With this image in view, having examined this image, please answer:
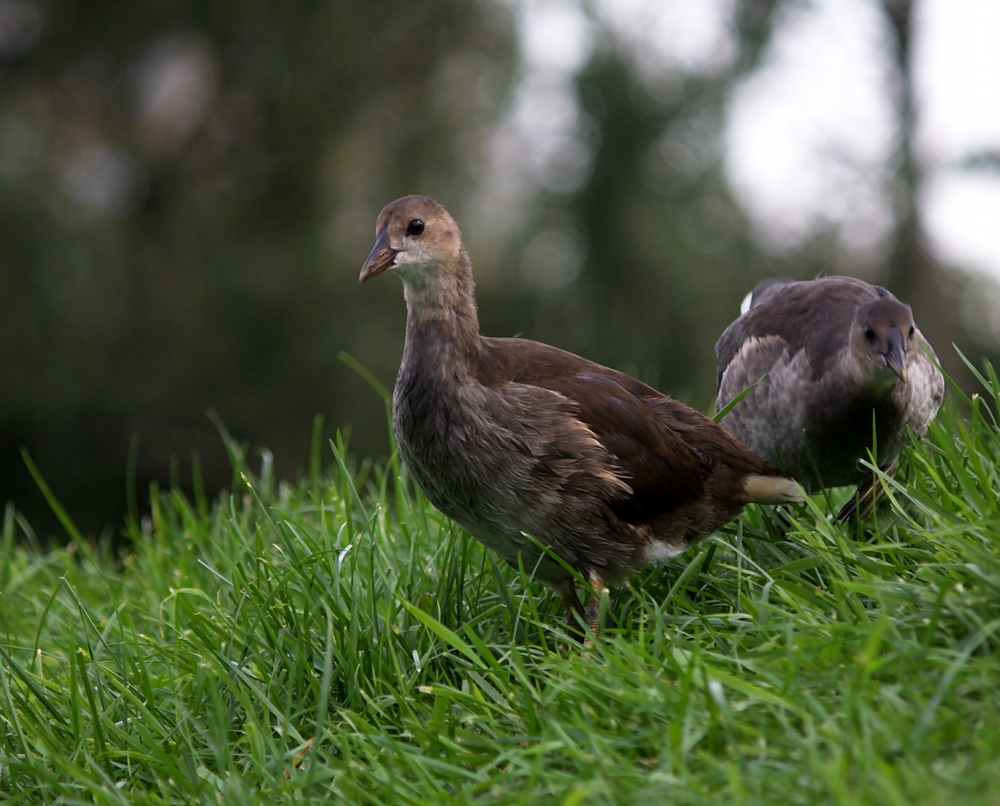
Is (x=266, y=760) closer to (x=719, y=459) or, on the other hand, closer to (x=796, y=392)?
(x=719, y=459)

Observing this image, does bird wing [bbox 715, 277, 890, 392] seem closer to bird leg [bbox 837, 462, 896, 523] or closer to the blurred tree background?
bird leg [bbox 837, 462, 896, 523]

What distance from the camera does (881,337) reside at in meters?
3.95

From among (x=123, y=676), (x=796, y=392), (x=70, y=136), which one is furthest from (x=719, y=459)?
(x=70, y=136)

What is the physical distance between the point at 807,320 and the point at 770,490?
105cm

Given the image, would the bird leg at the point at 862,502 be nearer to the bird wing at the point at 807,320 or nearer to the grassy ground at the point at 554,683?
the grassy ground at the point at 554,683

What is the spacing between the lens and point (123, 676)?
327 cm

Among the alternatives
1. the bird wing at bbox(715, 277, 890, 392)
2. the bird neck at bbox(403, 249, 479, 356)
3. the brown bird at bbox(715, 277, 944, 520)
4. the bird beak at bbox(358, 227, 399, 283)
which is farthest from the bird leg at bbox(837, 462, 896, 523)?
the bird beak at bbox(358, 227, 399, 283)

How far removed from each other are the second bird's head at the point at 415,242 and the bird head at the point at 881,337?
1623 mm

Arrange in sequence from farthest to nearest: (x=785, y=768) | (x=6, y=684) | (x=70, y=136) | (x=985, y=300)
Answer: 1. (x=70, y=136)
2. (x=985, y=300)
3. (x=6, y=684)
4. (x=785, y=768)

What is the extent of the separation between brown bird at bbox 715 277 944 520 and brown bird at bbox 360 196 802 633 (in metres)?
0.55

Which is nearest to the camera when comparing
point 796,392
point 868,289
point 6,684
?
point 6,684

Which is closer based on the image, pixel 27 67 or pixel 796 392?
pixel 796 392

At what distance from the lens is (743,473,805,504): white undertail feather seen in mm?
3635

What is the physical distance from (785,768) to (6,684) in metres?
2.28
